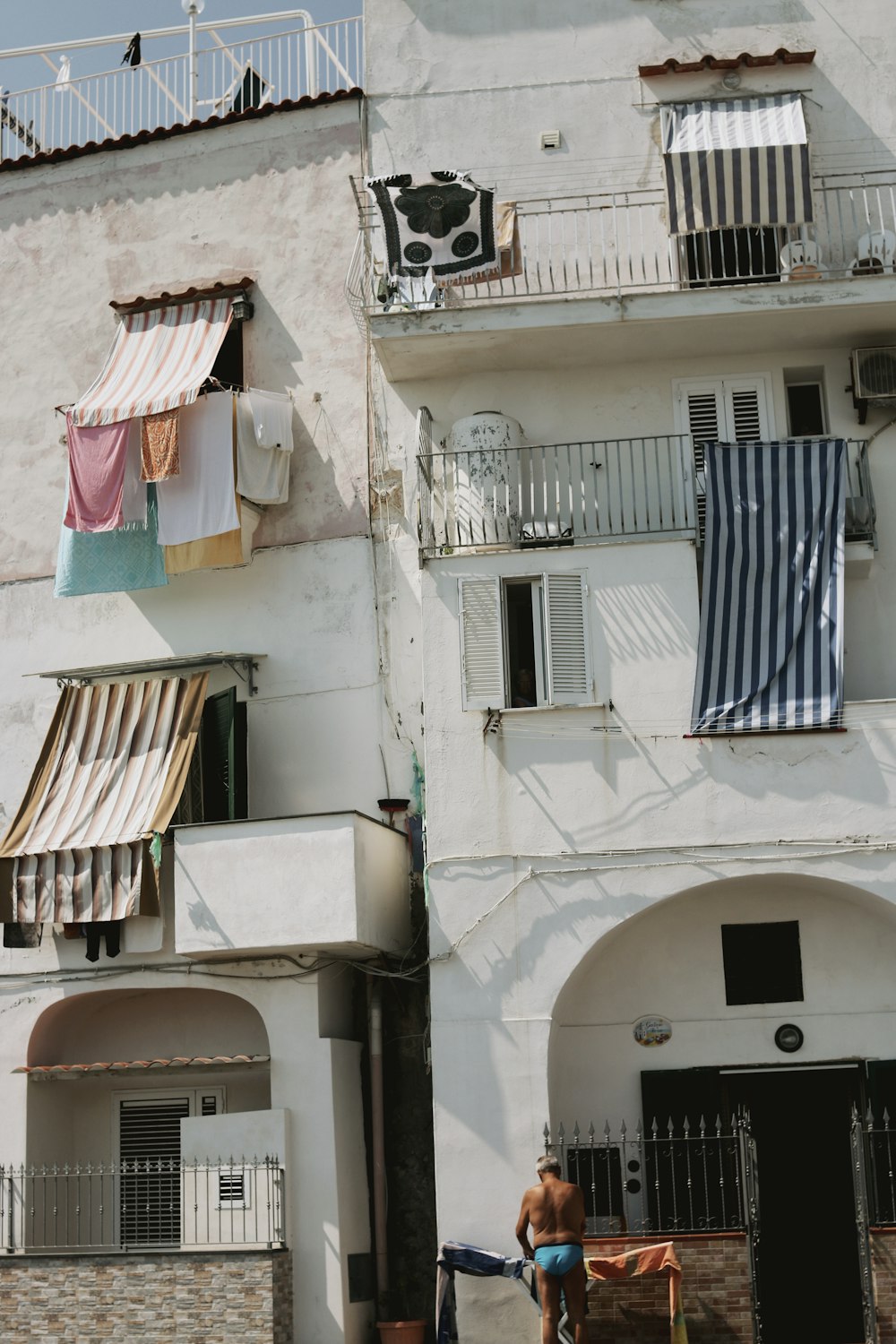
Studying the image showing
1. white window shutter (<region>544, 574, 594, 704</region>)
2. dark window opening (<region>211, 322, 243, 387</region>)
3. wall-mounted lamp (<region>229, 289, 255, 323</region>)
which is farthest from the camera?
dark window opening (<region>211, 322, 243, 387</region>)

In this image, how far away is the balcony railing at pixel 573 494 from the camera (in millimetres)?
17422

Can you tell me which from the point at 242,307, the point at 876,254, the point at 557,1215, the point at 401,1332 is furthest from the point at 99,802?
the point at 876,254

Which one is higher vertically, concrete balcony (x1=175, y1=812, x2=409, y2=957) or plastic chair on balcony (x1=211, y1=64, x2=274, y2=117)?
plastic chair on balcony (x1=211, y1=64, x2=274, y2=117)

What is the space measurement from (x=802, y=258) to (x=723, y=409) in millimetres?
1769

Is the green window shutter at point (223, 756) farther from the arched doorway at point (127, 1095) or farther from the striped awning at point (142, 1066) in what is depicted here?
the striped awning at point (142, 1066)

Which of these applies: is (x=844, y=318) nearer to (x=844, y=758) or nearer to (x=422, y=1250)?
(x=844, y=758)

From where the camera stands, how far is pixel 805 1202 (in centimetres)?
1716

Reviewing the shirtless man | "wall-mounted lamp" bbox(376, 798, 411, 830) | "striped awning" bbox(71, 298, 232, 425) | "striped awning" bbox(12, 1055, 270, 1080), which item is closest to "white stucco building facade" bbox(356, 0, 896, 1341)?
the shirtless man

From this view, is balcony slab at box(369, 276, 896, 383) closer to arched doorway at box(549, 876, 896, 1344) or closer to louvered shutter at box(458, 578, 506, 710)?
louvered shutter at box(458, 578, 506, 710)

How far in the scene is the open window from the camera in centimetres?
1634

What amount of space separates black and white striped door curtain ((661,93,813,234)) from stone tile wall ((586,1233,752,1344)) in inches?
397

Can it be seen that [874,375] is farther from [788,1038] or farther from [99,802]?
[99,802]

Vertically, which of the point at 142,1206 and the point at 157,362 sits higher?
the point at 157,362

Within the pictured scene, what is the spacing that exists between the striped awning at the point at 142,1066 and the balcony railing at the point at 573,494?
212 inches
